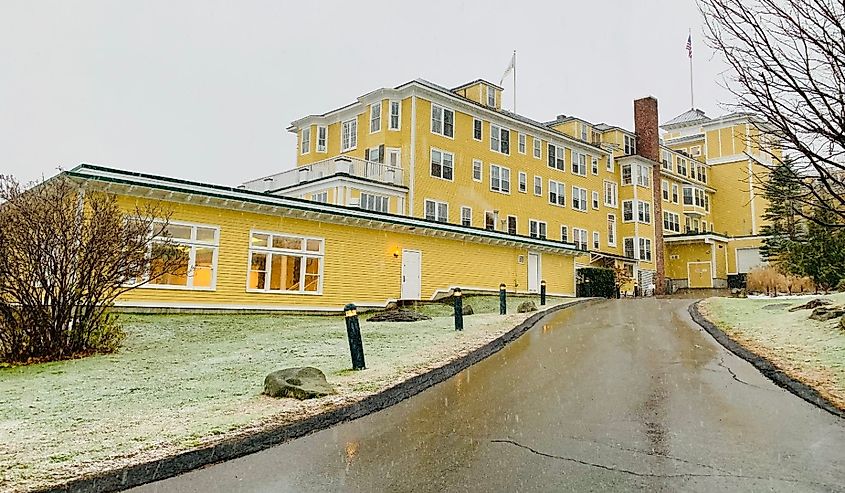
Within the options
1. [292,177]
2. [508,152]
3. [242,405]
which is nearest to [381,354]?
[242,405]

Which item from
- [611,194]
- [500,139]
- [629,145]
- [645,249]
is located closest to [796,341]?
[500,139]

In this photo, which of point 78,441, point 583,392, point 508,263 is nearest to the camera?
point 78,441

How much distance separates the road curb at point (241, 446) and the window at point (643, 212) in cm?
4052

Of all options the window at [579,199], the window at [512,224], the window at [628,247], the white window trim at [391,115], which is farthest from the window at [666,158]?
the white window trim at [391,115]

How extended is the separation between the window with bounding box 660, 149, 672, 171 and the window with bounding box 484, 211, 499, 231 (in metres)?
22.2

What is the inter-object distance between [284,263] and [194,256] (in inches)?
119

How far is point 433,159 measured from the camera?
32.8 metres

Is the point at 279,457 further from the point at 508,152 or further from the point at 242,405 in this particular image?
the point at 508,152

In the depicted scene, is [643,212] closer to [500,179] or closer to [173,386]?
[500,179]

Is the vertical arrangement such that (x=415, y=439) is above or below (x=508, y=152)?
below

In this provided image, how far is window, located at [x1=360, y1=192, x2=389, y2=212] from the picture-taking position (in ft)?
96.8

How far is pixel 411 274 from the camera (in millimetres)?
24281

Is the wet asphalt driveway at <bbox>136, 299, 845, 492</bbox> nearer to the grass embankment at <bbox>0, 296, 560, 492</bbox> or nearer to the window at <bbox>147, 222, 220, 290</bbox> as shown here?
the grass embankment at <bbox>0, 296, 560, 492</bbox>

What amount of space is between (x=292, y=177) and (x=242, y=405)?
25443 millimetres
